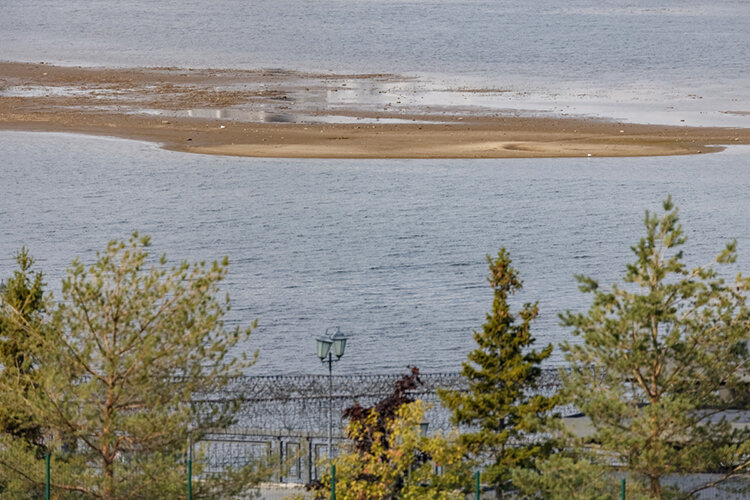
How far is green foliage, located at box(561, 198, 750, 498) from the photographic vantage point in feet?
73.4

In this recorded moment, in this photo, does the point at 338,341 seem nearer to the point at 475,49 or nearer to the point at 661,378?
the point at 661,378

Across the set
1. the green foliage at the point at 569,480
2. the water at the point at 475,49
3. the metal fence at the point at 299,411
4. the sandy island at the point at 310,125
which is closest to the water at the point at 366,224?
the sandy island at the point at 310,125

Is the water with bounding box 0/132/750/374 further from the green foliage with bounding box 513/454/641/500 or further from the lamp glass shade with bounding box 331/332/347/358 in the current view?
the green foliage with bounding box 513/454/641/500

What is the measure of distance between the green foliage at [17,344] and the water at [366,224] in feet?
59.8

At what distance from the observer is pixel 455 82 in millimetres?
109938

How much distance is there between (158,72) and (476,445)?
91.6 metres

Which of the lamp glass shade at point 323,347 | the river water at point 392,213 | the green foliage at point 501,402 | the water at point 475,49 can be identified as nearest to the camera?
the green foliage at point 501,402

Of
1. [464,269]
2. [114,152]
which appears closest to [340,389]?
[464,269]

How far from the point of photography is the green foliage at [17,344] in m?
23.1

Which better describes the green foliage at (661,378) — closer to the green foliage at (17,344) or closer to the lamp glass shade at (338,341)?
the lamp glass shade at (338,341)

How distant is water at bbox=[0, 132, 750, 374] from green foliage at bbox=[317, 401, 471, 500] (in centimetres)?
1818

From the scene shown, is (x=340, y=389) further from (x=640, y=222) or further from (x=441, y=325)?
(x=640, y=222)

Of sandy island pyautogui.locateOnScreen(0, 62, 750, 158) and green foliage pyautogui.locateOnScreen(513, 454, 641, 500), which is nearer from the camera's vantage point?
green foliage pyautogui.locateOnScreen(513, 454, 641, 500)

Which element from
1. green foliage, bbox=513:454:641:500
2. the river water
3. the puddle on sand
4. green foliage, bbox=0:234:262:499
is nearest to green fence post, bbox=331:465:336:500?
green foliage, bbox=0:234:262:499
